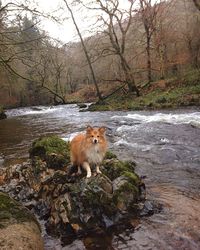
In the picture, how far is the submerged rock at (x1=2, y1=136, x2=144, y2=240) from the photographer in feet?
19.8

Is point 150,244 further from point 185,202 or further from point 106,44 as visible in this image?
point 106,44

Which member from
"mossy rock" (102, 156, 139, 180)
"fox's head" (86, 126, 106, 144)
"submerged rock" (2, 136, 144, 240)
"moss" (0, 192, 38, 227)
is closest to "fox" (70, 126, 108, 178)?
"fox's head" (86, 126, 106, 144)

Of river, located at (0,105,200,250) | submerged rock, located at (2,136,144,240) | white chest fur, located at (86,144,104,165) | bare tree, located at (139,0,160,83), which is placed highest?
bare tree, located at (139,0,160,83)

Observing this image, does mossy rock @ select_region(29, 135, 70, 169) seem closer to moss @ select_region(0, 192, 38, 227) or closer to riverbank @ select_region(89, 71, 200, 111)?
moss @ select_region(0, 192, 38, 227)

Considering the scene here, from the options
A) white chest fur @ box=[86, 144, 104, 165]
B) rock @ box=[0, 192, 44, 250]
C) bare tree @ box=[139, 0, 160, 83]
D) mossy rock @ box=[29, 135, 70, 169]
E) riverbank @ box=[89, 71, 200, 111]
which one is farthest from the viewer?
bare tree @ box=[139, 0, 160, 83]

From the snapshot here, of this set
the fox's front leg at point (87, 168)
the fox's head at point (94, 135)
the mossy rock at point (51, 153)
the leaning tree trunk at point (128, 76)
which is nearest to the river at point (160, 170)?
the fox's front leg at point (87, 168)

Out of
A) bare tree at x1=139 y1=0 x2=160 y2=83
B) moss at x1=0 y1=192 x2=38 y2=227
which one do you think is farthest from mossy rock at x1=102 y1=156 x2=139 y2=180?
bare tree at x1=139 y1=0 x2=160 y2=83

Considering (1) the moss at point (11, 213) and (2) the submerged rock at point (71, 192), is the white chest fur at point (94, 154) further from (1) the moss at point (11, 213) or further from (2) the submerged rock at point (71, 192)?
(1) the moss at point (11, 213)

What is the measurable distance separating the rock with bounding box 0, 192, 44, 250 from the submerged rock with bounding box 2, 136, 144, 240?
0.59m

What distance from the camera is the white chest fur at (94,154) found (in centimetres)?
654

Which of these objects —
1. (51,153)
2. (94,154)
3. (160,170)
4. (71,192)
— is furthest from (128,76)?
(71,192)

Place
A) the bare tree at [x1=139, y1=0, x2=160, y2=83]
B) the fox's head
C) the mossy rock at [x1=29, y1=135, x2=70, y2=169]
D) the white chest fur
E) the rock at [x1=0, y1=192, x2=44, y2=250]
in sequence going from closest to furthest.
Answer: the rock at [x1=0, y1=192, x2=44, y2=250] < the fox's head < the white chest fur < the mossy rock at [x1=29, y1=135, x2=70, y2=169] < the bare tree at [x1=139, y1=0, x2=160, y2=83]

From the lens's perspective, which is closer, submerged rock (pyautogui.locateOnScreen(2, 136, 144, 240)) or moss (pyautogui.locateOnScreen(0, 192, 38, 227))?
moss (pyautogui.locateOnScreen(0, 192, 38, 227))

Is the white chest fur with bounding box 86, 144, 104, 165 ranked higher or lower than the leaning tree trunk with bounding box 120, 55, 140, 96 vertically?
lower
